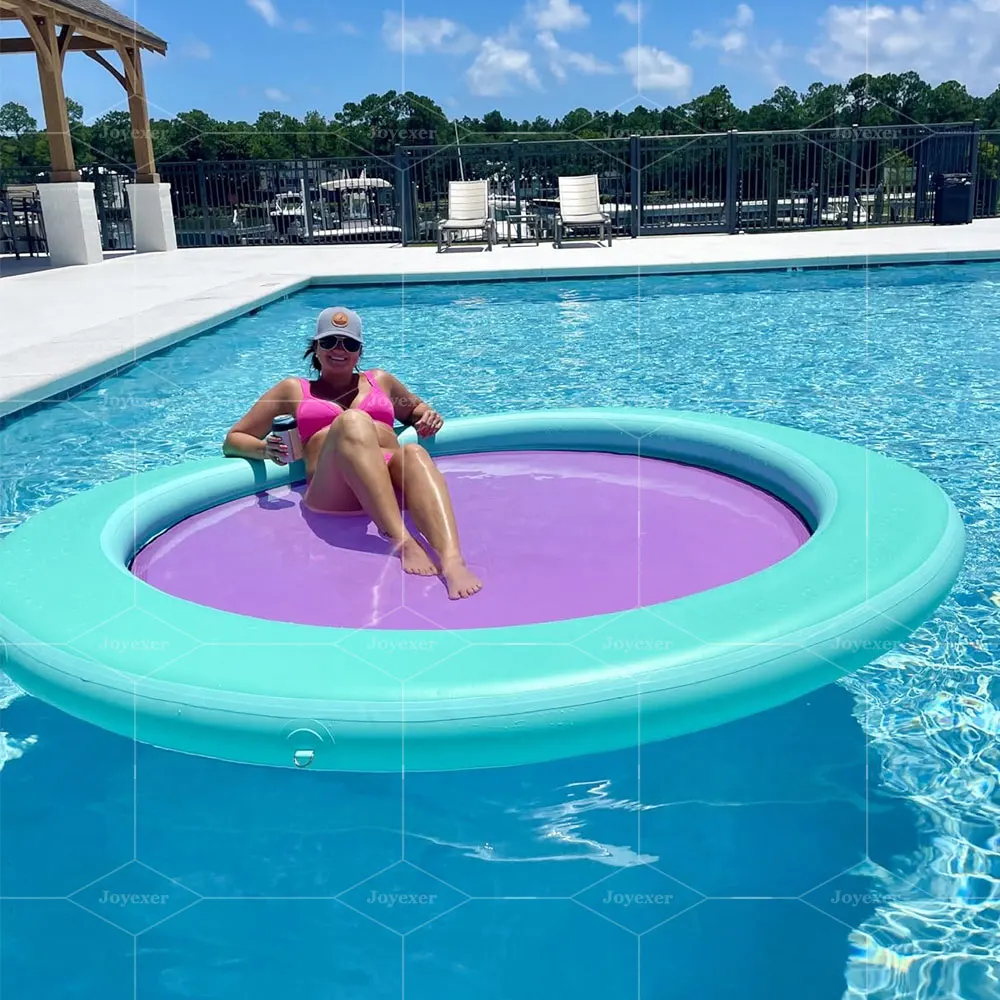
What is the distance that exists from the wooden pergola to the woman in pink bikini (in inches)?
437

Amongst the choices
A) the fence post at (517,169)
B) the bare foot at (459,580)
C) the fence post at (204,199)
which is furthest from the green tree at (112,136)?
the bare foot at (459,580)

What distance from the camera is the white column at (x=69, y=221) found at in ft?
44.1

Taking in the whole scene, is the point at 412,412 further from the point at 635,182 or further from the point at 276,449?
the point at 635,182

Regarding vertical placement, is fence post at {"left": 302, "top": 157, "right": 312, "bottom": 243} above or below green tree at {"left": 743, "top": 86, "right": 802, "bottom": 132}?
below

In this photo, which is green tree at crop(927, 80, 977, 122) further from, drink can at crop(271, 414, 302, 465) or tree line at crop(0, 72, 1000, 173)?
drink can at crop(271, 414, 302, 465)

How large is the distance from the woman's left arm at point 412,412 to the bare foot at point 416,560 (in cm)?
91

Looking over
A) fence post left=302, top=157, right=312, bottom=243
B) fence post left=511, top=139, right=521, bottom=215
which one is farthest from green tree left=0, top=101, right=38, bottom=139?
fence post left=511, top=139, right=521, bottom=215

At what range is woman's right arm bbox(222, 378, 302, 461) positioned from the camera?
350 centimetres

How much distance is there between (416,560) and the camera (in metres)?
2.87

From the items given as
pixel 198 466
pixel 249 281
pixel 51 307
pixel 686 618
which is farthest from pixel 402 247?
pixel 686 618

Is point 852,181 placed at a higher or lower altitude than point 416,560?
higher

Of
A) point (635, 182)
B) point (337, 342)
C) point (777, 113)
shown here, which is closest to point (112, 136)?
point (635, 182)

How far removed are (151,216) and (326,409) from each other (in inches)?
547

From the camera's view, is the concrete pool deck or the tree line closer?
the concrete pool deck
